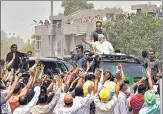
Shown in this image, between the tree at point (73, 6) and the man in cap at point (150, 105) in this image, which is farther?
the tree at point (73, 6)

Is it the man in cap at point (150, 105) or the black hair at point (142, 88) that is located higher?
the black hair at point (142, 88)

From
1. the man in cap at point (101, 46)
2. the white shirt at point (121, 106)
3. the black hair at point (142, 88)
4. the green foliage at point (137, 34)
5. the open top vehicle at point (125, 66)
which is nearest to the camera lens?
the black hair at point (142, 88)

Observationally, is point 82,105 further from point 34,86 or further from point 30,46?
point 30,46

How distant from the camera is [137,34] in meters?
46.3

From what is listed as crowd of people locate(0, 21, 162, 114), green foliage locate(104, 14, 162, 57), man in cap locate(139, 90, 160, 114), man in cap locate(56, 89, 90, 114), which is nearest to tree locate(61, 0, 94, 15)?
green foliage locate(104, 14, 162, 57)

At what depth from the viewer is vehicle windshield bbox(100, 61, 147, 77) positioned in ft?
53.2

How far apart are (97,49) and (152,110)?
5.62m

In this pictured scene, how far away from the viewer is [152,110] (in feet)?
38.4

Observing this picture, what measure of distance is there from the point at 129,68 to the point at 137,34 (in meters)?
30.0

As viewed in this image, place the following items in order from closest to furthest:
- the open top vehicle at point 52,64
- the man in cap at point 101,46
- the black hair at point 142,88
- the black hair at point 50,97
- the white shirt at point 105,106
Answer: the white shirt at point 105,106
the black hair at point 50,97
the black hair at point 142,88
the man in cap at point 101,46
the open top vehicle at point 52,64

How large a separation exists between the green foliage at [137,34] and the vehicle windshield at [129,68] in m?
26.0

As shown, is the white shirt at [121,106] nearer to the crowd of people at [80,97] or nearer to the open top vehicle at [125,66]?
the crowd of people at [80,97]

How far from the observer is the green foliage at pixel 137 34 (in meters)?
44.1

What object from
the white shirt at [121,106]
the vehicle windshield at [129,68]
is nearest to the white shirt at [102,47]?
the vehicle windshield at [129,68]
